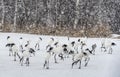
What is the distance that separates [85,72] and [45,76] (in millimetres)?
1732

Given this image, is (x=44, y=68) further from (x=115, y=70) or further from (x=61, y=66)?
(x=115, y=70)

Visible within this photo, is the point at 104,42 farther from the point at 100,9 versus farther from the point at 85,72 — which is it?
the point at 100,9

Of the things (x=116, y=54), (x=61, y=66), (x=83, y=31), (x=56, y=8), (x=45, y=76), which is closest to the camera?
(x=45, y=76)

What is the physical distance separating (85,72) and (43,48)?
20.8 feet

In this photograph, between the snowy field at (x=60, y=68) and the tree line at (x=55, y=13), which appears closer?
the snowy field at (x=60, y=68)

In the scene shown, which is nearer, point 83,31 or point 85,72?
point 85,72

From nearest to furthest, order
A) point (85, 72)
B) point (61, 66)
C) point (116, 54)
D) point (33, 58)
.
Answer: point (85, 72) → point (61, 66) → point (33, 58) → point (116, 54)

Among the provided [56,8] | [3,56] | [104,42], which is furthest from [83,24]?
[3,56]

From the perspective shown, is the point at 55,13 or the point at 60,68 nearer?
the point at 60,68

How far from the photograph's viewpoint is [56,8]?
38000mm

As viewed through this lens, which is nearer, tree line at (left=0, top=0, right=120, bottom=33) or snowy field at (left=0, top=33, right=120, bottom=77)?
snowy field at (left=0, top=33, right=120, bottom=77)

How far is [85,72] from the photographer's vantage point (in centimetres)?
1345

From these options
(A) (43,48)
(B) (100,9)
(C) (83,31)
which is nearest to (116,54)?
(A) (43,48)

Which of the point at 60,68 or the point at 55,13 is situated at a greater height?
the point at 55,13
